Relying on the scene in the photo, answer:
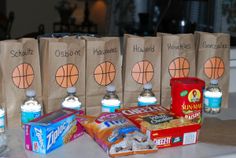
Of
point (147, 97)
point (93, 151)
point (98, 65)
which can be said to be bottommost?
point (93, 151)

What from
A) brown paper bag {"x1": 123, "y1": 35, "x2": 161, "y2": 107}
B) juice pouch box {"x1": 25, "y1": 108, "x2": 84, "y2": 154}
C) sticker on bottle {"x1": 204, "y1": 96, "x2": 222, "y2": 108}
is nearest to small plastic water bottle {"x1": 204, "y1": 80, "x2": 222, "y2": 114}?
sticker on bottle {"x1": 204, "y1": 96, "x2": 222, "y2": 108}

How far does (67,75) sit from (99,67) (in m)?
0.11

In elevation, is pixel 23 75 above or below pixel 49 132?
above

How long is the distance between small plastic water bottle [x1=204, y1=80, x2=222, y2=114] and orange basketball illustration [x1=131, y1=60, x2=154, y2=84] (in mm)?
215

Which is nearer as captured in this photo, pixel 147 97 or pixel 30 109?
pixel 30 109

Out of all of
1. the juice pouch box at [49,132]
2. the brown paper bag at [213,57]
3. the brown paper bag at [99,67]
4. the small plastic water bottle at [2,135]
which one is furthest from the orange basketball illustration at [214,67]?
the small plastic water bottle at [2,135]

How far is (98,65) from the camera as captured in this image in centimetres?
134

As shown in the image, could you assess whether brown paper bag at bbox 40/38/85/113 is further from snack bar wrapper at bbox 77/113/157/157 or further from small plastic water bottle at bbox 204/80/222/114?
small plastic water bottle at bbox 204/80/222/114

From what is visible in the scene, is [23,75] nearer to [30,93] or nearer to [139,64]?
[30,93]

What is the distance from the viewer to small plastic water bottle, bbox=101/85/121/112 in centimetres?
131

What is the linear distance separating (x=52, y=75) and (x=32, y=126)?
0.24 m

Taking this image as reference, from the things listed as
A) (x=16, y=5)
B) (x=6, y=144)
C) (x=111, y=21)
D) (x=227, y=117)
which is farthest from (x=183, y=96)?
(x=16, y=5)

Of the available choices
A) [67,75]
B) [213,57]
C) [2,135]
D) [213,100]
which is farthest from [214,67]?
[2,135]

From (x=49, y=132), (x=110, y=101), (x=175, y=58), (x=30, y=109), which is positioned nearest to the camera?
(x=49, y=132)
